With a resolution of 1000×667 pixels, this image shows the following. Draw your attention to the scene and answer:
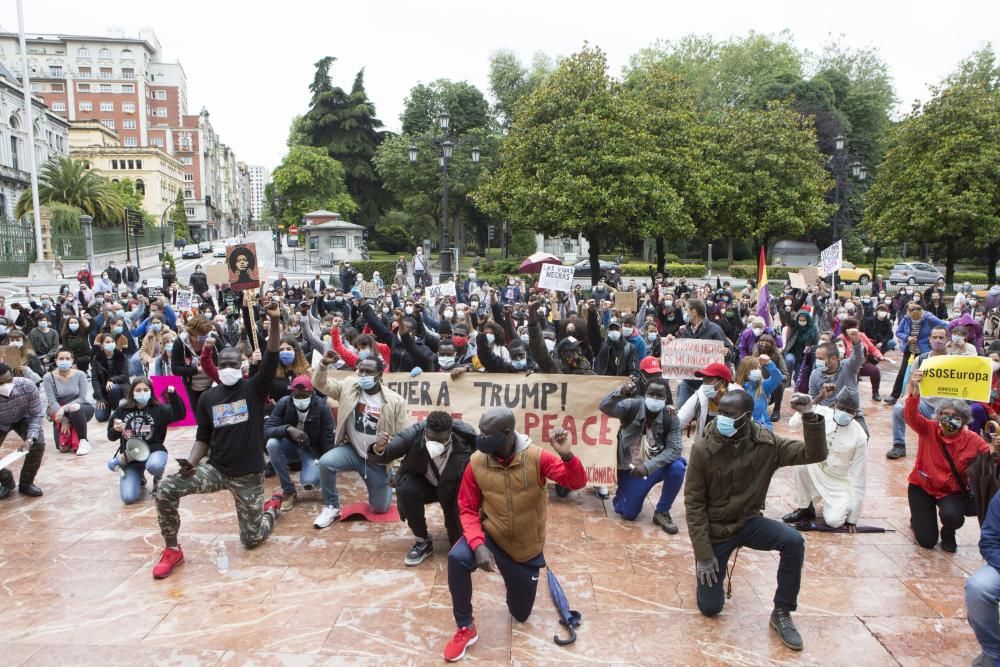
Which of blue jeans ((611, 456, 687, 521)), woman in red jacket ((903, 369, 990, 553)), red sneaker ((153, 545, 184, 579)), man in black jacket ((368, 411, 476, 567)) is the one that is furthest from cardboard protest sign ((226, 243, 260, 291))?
woman in red jacket ((903, 369, 990, 553))

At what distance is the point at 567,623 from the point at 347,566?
2.11m

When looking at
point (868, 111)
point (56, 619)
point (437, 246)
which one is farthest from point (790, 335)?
point (868, 111)

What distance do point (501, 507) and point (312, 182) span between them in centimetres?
5643

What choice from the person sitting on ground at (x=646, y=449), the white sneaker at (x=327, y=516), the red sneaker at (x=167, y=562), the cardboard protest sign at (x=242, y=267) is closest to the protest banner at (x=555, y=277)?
the cardboard protest sign at (x=242, y=267)

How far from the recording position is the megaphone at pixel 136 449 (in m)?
7.50

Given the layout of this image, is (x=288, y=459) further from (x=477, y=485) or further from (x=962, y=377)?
(x=962, y=377)

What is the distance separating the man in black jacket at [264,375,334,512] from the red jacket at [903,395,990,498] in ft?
18.9

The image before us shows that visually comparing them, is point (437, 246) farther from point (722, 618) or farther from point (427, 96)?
point (722, 618)

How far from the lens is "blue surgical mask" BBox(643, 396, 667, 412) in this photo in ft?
23.1

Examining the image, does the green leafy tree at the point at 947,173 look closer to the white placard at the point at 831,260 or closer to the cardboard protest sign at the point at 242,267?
the white placard at the point at 831,260

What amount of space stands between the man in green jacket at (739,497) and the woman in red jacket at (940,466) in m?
2.22

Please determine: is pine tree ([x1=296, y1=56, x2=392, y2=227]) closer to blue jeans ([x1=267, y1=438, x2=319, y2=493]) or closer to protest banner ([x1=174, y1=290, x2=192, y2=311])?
protest banner ([x1=174, y1=290, x2=192, y2=311])

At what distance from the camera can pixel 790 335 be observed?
12234mm

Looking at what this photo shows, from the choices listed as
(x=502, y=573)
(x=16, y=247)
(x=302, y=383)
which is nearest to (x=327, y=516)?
(x=302, y=383)
